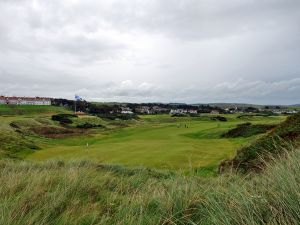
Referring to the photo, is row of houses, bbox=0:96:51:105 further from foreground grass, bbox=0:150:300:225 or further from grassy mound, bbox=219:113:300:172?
foreground grass, bbox=0:150:300:225

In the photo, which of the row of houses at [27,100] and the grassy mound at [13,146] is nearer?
the grassy mound at [13,146]

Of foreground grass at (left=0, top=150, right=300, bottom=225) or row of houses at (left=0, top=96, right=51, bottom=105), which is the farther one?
row of houses at (left=0, top=96, right=51, bottom=105)

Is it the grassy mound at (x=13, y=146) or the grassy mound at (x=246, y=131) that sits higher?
the grassy mound at (x=246, y=131)

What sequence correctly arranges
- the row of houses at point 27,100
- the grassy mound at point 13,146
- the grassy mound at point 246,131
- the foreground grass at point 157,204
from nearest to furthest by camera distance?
the foreground grass at point 157,204, the grassy mound at point 13,146, the grassy mound at point 246,131, the row of houses at point 27,100

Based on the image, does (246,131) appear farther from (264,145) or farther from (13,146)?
(264,145)

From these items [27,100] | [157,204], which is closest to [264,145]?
[157,204]

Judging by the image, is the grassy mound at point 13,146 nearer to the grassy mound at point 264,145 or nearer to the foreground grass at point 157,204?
the grassy mound at point 264,145

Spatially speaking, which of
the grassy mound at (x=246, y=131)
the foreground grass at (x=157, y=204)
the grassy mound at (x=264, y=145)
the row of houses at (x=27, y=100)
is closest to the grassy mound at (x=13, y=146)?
the grassy mound at (x=264, y=145)

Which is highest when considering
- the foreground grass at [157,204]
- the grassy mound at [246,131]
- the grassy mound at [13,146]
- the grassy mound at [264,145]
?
the foreground grass at [157,204]

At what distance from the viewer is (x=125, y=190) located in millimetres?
6527

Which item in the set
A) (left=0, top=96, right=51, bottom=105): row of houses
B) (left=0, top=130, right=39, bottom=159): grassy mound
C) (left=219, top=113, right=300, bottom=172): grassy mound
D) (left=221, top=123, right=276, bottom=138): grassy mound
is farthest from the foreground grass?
(left=0, top=96, right=51, bottom=105): row of houses

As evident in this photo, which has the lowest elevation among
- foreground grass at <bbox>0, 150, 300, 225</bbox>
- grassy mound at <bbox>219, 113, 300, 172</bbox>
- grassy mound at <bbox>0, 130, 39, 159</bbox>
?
grassy mound at <bbox>0, 130, 39, 159</bbox>

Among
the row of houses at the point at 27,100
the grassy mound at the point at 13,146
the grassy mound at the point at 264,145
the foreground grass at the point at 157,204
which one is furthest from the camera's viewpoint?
the row of houses at the point at 27,100

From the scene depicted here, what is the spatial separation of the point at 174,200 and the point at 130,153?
22778 millimetres
